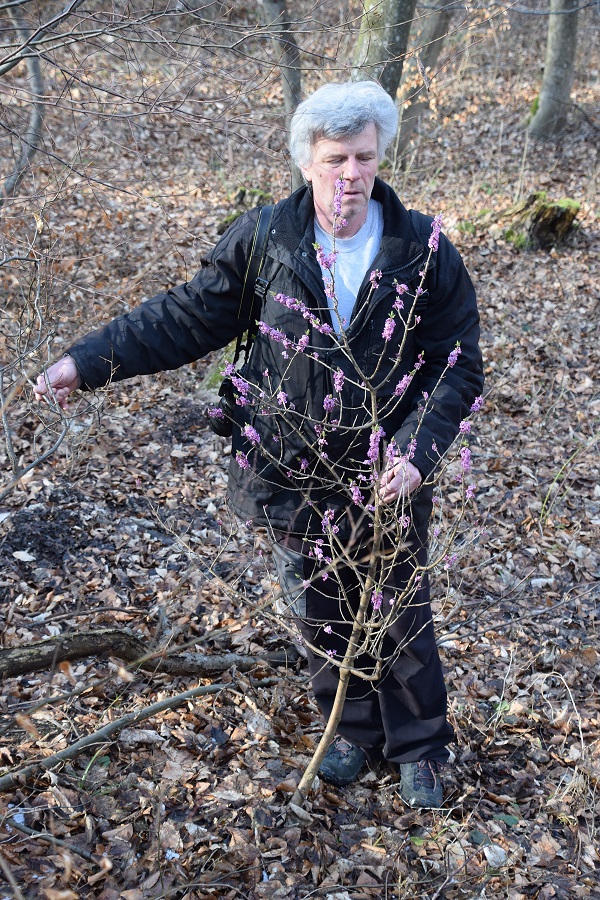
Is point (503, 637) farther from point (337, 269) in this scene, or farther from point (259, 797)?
point (337, 269)

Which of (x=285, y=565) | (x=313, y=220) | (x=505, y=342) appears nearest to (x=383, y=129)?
(x=313, y=220)

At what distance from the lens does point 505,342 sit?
23.8 feet

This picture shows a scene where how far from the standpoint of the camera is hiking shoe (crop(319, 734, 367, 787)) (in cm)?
332

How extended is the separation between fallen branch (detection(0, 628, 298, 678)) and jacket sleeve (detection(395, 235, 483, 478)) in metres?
1.22

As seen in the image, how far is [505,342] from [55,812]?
5840mm

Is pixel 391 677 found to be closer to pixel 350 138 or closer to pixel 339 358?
pixel 339 358

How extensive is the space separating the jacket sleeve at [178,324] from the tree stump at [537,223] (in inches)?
268

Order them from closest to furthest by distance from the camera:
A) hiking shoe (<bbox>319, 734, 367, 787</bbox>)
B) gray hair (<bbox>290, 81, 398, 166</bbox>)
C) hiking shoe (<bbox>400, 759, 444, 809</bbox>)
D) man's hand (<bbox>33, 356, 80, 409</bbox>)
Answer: gray hair (<bbox>290, 81, 398, 166</bbox>)
man's hand (<bbox>33, 356, 80, 409</bbox>)
hiking shoe (<bbox>400, 759, 444, 809</bbox>)
hiking shoe (<bbox>319, 734, 367, 787</bbox>)

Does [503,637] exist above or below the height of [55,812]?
below

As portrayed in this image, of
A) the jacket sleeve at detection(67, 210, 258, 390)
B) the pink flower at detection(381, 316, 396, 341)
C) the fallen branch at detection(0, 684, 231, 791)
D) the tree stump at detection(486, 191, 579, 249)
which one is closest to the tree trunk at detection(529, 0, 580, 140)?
the tree stump at detection(486, 191, 579, 249)

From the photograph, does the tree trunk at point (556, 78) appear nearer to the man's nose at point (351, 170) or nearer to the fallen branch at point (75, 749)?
the man's nose at point (351, 170)

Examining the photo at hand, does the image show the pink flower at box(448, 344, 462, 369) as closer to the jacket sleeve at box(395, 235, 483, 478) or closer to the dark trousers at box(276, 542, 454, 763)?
the jacket sleeve at box(395, 235, 483, 478)

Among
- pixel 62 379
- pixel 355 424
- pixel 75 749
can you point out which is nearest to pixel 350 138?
pixel 355 424

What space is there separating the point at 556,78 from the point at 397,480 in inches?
482
